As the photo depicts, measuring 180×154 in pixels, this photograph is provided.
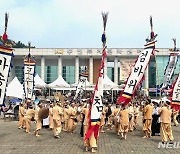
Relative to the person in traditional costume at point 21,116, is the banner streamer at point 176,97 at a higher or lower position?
higher

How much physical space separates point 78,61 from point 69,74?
4.01 m

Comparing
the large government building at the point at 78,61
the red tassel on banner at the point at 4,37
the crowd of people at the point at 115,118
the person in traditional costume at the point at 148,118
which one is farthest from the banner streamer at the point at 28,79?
the large government building at the point at 78,61

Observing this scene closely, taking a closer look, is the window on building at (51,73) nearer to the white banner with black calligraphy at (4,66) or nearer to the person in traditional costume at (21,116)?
the person in traditional costume at (21,116)

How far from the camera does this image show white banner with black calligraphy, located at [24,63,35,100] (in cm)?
1872

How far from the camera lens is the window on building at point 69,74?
6043cm

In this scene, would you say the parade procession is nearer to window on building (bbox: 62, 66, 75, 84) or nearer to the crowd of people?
the crowd of people

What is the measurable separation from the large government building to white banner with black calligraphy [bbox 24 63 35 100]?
37.7 meters

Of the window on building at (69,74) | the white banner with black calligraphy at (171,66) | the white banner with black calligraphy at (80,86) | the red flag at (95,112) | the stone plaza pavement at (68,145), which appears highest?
the window on building at (69,74)

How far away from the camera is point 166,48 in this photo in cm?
5772

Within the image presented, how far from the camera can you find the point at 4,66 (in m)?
10.2

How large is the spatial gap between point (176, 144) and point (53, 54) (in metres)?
49.6

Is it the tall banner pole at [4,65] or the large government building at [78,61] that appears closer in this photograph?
the tall banner pole at [4,65]

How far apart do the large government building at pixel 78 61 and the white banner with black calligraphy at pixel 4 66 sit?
46.1 m

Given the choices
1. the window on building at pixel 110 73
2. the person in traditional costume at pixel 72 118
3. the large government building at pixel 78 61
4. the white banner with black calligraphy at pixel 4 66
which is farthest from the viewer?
the window on building at pixel 110 73
